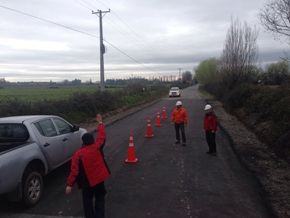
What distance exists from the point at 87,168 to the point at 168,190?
2.42 meters

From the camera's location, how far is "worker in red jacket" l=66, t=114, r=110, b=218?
4977 mm

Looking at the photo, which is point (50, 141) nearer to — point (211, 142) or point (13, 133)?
point (13, 133)

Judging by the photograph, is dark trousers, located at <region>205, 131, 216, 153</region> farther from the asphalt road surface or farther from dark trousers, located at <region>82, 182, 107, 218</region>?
dark trousers, located at <region>82, 182, 107, 218</region>

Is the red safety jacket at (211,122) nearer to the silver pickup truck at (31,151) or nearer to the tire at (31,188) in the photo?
the silver pickup truck at (31,151)

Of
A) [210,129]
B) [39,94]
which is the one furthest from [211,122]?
[39,94]

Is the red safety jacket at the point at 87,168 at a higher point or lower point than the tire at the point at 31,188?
higher

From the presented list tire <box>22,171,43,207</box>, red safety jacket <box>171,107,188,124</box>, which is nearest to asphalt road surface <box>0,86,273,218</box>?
tire <box>22,171,43,207</box>

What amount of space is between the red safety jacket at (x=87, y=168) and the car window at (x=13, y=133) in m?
2.47

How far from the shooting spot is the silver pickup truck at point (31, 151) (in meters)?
5.71

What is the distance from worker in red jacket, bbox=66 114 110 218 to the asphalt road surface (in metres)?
0.49

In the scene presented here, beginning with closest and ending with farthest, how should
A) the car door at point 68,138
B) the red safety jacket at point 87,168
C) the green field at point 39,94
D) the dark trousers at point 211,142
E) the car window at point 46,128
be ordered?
the red safety jacket at point 87,168, the car window at point 46,128, the car door at point 68,138, the dark trousers at point 211,142, the green field at point 39,94

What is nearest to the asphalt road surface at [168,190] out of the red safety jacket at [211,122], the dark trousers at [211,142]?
the dark trousers at [211,142]

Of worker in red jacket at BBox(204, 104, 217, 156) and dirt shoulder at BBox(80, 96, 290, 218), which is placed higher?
worker in red jacket at BBox(204, 104, 217, 156)

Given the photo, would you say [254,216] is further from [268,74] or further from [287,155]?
[268,74]
